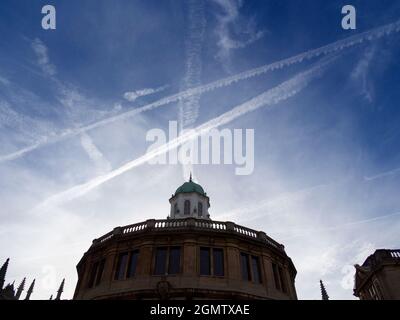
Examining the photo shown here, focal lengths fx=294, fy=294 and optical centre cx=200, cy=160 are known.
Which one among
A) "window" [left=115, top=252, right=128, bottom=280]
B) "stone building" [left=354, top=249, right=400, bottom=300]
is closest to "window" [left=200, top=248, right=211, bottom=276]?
"window" [left=115, top=252, right=128, bottom=280]

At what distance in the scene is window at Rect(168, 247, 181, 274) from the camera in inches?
874

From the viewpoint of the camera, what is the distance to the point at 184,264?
2208cm

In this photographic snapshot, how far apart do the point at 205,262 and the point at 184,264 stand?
5.74ft

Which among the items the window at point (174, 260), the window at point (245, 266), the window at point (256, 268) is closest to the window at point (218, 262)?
the window at point (245, 266)

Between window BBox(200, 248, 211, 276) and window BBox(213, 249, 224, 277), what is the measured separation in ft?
1.57

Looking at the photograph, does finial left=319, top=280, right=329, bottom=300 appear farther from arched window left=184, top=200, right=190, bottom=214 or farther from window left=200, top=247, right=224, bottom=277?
window left=200, top=247, right=224, bottom=277

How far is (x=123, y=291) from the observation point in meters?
21.5

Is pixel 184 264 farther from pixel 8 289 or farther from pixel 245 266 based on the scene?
pixel 8 289

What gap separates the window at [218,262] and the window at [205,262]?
478mm

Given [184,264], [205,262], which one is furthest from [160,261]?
[205,262]

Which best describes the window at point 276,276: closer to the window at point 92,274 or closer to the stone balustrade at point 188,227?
the stone balustrade at point 188,227
